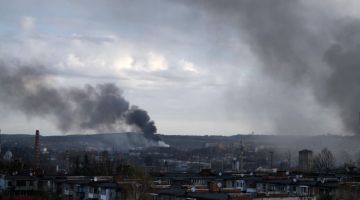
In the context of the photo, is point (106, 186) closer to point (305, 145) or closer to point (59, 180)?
point (59, 180)

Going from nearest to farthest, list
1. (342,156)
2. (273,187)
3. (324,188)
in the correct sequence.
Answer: (324,188) < (273,187) < (342,156)

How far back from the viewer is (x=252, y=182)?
47.8m

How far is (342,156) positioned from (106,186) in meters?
110

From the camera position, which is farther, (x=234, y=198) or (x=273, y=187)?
(x=273, y=187)

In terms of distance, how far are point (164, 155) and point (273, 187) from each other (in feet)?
435

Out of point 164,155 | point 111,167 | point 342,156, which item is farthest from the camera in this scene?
point 164,155

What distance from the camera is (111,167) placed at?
80.7 metres

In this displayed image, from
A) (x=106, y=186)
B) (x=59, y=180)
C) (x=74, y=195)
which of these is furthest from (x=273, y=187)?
(x=59, y=180)

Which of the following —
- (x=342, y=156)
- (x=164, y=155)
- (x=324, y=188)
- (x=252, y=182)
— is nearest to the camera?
(x=324, y=188)

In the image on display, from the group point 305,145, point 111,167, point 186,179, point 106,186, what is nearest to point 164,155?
point 305,145

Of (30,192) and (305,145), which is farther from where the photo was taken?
(305,145)

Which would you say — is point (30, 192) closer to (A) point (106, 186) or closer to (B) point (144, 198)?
(A) point (106, 186)

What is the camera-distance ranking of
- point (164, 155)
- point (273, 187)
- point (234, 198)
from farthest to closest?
1. point (164, 155)
2. point (273, 187)
3. point (234, 198)

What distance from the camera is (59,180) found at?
167 feet
